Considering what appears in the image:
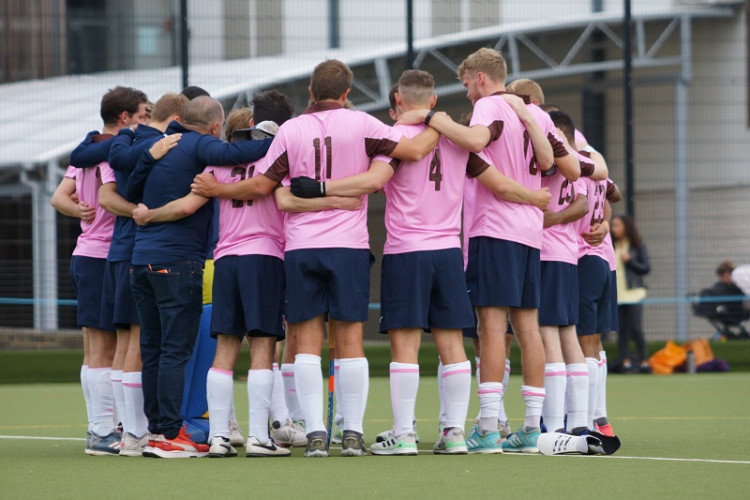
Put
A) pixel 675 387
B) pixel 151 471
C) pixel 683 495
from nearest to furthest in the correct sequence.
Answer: pixel 683 495
pixel 151 471
pixel 675 387

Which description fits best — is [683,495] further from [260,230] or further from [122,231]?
[122,231]

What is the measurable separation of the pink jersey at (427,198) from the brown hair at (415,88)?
0.60 feet

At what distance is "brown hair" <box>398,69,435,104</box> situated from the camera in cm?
647

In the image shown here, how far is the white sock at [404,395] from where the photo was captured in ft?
20.6

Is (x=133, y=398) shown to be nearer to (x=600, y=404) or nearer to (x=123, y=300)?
(x=123, y=300)

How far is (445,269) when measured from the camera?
6.32m

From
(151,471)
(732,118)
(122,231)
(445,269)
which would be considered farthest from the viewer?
(732,118)

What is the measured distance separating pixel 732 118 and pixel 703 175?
711 millimetres

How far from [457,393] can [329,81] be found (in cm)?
163

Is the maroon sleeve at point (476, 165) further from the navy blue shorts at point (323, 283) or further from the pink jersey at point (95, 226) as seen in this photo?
the pink jersey at point (95, 226)

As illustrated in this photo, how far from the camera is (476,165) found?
6.41 metres

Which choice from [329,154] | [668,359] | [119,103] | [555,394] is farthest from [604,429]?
[668,359]

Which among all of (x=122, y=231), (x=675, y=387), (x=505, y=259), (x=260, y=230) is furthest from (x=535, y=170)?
(x=675, y=387)

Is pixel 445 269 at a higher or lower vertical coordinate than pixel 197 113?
lower
